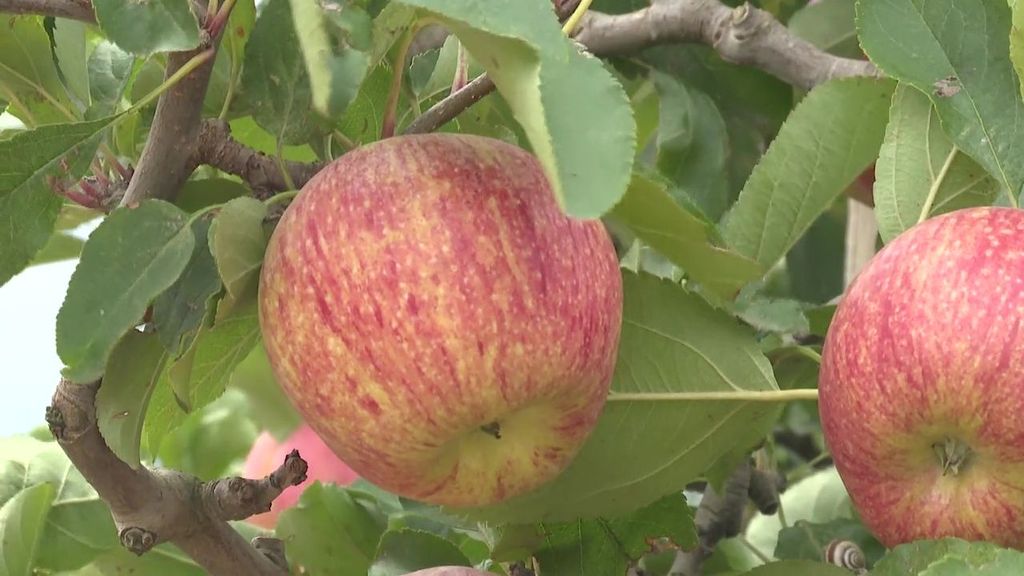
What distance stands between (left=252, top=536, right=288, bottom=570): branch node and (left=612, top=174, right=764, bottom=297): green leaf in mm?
412

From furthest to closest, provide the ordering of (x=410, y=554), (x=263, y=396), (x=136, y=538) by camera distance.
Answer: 1. (x=263, y=396)
2. (x=410, y=554)
3. (x=136, y=538)

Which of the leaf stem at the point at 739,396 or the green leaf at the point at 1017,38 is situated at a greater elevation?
the green leaf at the point at 1017,38

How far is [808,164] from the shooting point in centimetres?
97

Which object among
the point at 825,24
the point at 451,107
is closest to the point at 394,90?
the point at 451,107

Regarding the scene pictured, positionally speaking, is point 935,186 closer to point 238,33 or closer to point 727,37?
point 727,37

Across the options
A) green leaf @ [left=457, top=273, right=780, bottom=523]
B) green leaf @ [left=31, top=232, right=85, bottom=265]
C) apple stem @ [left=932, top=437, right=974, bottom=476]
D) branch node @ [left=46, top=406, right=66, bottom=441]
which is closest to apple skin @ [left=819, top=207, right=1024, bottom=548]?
apple stem @ [left=932, top=437, right=974, bottom=476]

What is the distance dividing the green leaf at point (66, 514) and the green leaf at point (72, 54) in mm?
323

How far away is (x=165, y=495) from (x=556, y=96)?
0.38 meters

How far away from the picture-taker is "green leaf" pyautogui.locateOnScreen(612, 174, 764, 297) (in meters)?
0.76

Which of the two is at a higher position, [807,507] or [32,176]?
[32,176]

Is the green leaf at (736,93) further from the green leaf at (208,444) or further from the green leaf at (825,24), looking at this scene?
the green leaf at (208,444)

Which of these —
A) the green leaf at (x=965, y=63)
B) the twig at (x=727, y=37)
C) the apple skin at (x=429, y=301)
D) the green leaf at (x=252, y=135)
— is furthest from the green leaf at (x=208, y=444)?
the green leaf at (x=965, y=63)

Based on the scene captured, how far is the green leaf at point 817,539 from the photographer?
1.24 meters

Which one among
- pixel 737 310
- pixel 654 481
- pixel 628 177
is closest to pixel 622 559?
pixel 654 481
